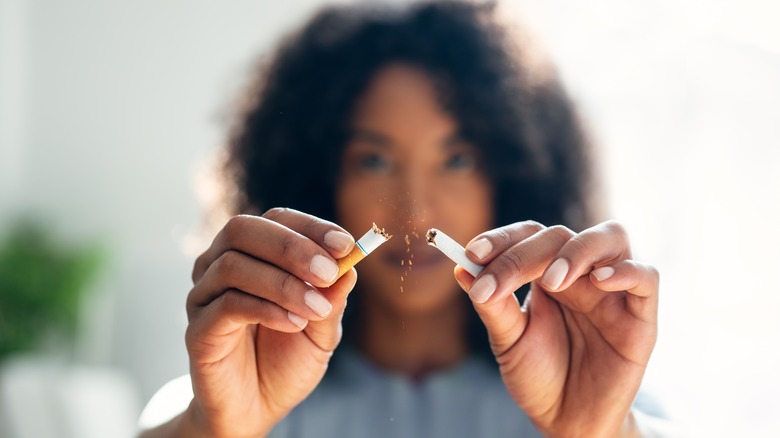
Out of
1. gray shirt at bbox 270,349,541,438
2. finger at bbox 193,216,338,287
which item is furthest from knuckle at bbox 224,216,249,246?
gray shirt at bbox 270,349,541,438

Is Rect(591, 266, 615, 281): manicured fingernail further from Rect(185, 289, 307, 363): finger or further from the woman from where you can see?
Rect(185, 289, 307, 363): finger

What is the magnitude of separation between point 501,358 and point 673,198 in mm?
408

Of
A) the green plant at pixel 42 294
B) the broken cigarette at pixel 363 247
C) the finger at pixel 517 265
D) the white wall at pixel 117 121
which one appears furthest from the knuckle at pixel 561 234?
the green plant at pixel 42 294

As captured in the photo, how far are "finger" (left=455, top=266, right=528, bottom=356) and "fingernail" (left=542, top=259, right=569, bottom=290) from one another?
36mm

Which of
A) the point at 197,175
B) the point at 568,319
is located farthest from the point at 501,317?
the point at 197,175

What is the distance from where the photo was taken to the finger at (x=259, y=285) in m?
0.39

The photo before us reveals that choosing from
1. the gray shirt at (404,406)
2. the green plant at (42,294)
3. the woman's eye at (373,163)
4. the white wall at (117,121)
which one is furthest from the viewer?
the green plant at (42,294)

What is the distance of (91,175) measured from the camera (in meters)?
1.78

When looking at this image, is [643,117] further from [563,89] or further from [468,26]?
[468,26]

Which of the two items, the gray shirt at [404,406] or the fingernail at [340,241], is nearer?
the fingernail at [340,241]

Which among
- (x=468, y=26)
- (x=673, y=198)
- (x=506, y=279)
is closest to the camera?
(x=506, y=279)

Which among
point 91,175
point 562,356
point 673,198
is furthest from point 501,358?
point 91,175

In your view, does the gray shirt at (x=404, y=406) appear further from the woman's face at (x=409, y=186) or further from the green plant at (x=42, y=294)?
the green plant at (x=42, y=294)

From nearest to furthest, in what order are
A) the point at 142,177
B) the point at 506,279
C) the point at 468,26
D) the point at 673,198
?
the point at 506,279
the point at 468,26
the point at 673,198
the point at 142,177
